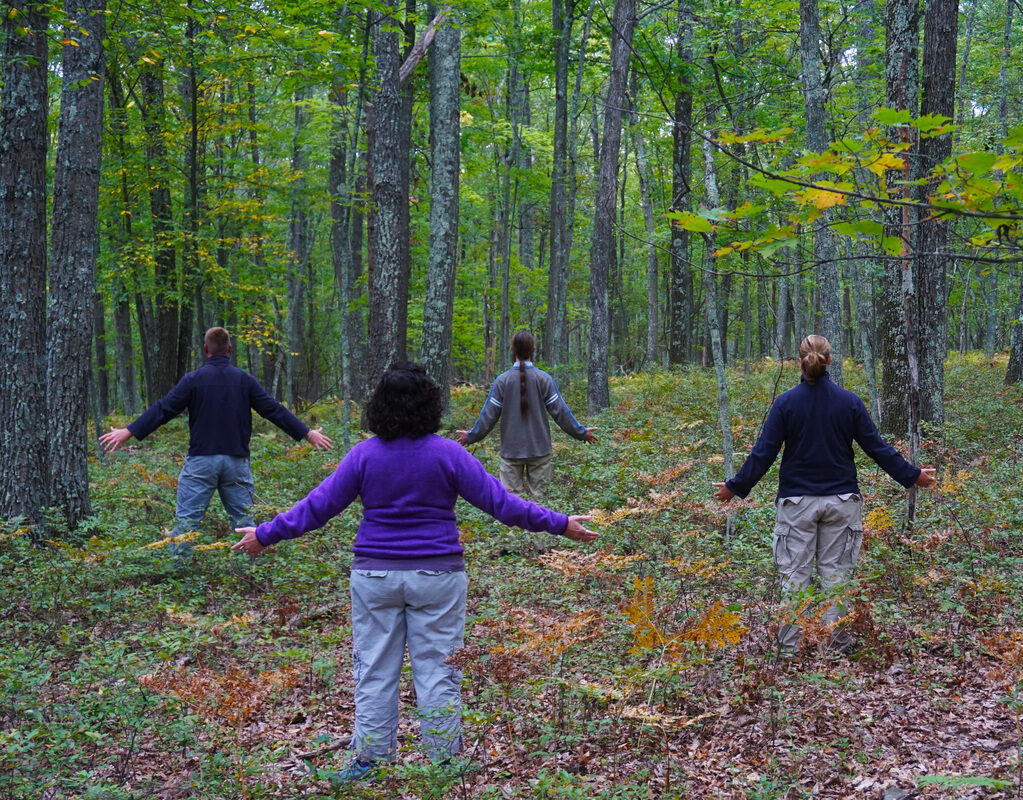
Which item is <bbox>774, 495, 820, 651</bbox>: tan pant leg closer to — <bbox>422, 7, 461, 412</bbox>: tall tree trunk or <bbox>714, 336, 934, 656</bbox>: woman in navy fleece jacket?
<bbox>714, 336, 934, 656</bbox>: woman in navy fleece jacket

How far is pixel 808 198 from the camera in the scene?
3703 mm

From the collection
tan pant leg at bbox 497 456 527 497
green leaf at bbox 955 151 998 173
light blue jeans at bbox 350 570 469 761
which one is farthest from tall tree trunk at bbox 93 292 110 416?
green leaf at bbox 955 151 998 173

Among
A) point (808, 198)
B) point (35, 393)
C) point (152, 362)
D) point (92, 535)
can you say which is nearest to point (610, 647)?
point (808, 198)

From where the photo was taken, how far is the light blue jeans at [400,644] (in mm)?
4039

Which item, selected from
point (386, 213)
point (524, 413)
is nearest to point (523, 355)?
point (524, 413)

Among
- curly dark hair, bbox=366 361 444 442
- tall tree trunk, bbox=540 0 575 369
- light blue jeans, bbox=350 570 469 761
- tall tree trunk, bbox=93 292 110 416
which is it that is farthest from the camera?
tall tree trunk, bbox=93 292 110 416

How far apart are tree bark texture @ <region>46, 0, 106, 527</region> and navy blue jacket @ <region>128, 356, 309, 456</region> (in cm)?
151

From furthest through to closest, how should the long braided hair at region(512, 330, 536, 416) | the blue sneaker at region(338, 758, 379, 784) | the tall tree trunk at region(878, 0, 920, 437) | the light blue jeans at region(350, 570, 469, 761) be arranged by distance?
1. the tall tree trunk at region(878, 0, 920, 437)
2. the long braided hair at region(512, 330, 536, 416)
3. the light blue jeans at region(350, 570, 469, 761)
4. the blue sneaker at region(338, 758, 379, 784)

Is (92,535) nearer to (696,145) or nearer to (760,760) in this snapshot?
(760,760)

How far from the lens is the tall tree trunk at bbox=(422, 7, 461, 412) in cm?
1425

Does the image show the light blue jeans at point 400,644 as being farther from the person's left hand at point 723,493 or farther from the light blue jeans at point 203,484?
the light blue jeans at point 203,484

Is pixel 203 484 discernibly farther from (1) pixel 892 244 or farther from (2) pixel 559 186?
(2) pixel 559 186

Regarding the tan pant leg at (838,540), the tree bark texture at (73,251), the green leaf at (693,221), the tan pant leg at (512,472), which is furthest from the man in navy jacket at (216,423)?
the green leaf at (693,221)

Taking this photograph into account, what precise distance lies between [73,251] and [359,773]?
277 inches
